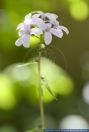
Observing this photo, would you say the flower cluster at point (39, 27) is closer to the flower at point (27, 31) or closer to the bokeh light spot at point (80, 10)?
the flower at point (27, 31)

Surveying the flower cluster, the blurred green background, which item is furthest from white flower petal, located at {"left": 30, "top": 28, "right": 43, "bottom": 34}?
the blurred green background

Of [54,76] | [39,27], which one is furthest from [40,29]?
[54,76]

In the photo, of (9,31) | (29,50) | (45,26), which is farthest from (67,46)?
(45,26)

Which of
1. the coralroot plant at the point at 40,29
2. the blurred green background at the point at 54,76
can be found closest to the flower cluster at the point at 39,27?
the coralroot plant at the point at 40,29

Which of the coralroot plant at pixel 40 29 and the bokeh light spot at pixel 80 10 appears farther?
the bokeh light spot at pixel 80 10

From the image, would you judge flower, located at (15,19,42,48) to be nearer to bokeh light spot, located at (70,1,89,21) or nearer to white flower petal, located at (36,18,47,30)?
white flower petal, located at (36,18,47,30)

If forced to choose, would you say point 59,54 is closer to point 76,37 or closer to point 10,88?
point 76,37

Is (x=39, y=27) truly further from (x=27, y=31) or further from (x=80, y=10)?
(x=80, y=10)

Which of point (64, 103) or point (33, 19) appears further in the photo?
point (64, 103)
